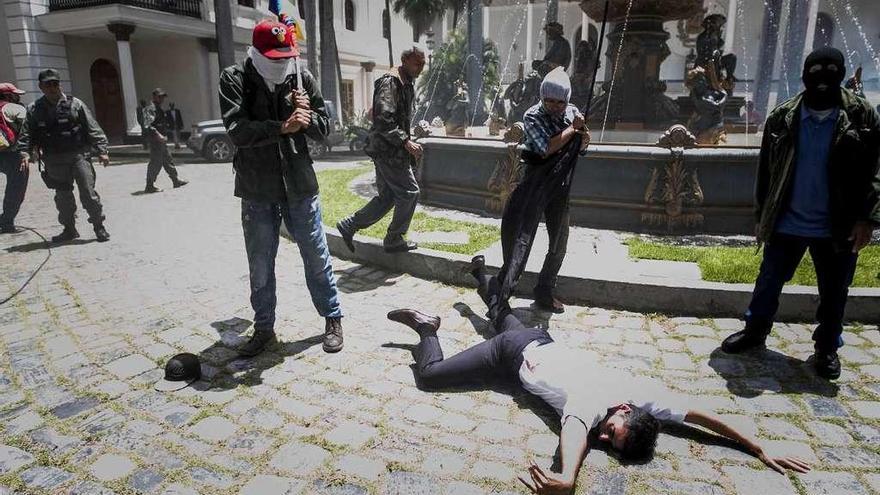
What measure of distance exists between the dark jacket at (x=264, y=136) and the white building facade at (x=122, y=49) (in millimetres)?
21000

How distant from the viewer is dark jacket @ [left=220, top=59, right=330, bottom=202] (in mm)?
3541

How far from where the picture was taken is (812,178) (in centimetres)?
349

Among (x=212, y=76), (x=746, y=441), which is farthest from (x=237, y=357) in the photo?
(x=212, y=76)

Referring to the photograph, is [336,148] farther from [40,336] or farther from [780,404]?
[780,404]

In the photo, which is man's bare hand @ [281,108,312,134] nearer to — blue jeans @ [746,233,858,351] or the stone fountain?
blue jeans @ [746,233,858,351]

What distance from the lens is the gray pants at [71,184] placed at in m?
6.86

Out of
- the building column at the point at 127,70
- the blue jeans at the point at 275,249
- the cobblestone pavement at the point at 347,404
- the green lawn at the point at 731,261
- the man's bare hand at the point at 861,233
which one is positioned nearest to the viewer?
the cobblestone pavement at the point at 347,404

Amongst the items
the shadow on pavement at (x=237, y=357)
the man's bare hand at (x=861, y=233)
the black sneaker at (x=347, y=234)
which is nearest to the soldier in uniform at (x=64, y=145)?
the black sneaker at (x=347, y=234)

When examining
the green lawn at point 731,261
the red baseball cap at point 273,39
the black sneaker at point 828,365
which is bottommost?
the black sneaker at point 828,365

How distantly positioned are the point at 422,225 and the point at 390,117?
76.3 inches

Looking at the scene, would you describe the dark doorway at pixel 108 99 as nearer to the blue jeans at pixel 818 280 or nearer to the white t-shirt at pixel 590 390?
the white t-shirt at pixel 590 390

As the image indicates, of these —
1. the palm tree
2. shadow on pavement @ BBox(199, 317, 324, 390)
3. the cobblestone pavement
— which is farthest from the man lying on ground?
the palm tree

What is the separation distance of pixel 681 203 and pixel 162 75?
84.9ft

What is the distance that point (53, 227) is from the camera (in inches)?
311
